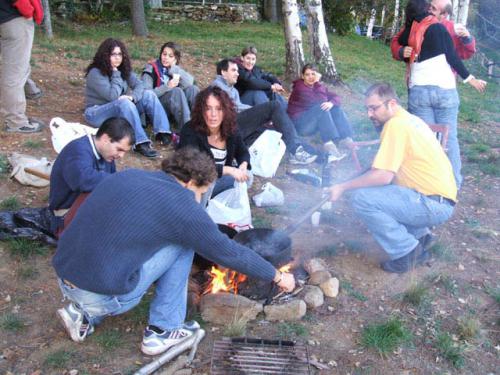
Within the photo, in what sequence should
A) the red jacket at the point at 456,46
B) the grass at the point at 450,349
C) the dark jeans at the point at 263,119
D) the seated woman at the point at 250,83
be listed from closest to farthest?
1. the grass at the point at 450,349
2. the red jacket at the point at 456,46
3. the dark jeans at the point at 263,119
4. the seated woman at the point at 250,83

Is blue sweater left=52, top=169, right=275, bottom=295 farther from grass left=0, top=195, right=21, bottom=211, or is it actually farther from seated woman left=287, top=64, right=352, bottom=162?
seated woman left=287, top=64, right=352, bottom=162

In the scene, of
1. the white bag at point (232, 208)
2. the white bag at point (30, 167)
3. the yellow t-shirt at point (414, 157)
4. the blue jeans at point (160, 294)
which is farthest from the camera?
the white bag at point (30, 167)

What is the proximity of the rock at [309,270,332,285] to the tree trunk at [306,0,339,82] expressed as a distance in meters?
6.17

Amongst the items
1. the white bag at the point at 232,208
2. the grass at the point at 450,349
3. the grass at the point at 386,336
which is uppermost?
the white bag at the point at 232,208

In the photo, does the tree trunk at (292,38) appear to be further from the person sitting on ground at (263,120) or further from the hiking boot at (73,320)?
the hiking boot at (73,320)

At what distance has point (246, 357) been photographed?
2.83 metres

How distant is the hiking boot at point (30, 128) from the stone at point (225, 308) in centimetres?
356

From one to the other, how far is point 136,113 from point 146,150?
0.42 metres

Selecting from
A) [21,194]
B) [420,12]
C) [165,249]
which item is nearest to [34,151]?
[21,194]

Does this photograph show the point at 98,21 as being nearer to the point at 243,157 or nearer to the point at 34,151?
the point at 34,151

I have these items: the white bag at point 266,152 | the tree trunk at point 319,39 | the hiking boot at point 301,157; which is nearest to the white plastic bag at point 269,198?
the white bag at point 266,152

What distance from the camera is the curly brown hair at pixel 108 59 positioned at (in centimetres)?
546

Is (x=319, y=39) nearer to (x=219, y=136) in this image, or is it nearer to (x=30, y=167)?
(x=219, y=136)

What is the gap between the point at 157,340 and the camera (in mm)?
2877
